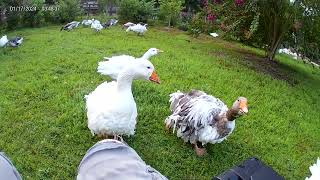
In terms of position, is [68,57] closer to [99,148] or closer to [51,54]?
[51,54]

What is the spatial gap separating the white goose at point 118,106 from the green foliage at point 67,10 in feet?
39.9

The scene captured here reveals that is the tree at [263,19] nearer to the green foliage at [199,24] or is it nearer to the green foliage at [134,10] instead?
the green foliage at [199,24]

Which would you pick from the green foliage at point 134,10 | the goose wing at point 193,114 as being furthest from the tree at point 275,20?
the green foliage at point 134,10

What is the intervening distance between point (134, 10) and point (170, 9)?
1497 mm

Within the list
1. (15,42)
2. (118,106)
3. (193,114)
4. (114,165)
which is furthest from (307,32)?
(114,165)

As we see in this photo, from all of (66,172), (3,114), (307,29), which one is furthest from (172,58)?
(66,172)

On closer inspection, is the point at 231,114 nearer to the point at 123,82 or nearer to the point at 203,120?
the point at 203,120

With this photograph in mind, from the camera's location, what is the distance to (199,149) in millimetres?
5625

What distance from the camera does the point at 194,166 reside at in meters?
5.48

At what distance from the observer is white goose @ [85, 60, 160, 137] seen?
5.02 meters

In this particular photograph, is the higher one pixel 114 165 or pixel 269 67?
pixel 114 165

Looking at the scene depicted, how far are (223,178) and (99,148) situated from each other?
192 cm

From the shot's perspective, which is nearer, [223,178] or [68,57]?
[223,178]

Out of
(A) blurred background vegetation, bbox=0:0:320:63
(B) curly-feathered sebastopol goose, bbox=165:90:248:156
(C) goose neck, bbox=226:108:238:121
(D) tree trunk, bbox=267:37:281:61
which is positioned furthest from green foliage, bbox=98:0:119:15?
(C) goose neck, bbox=226:108:238:121
